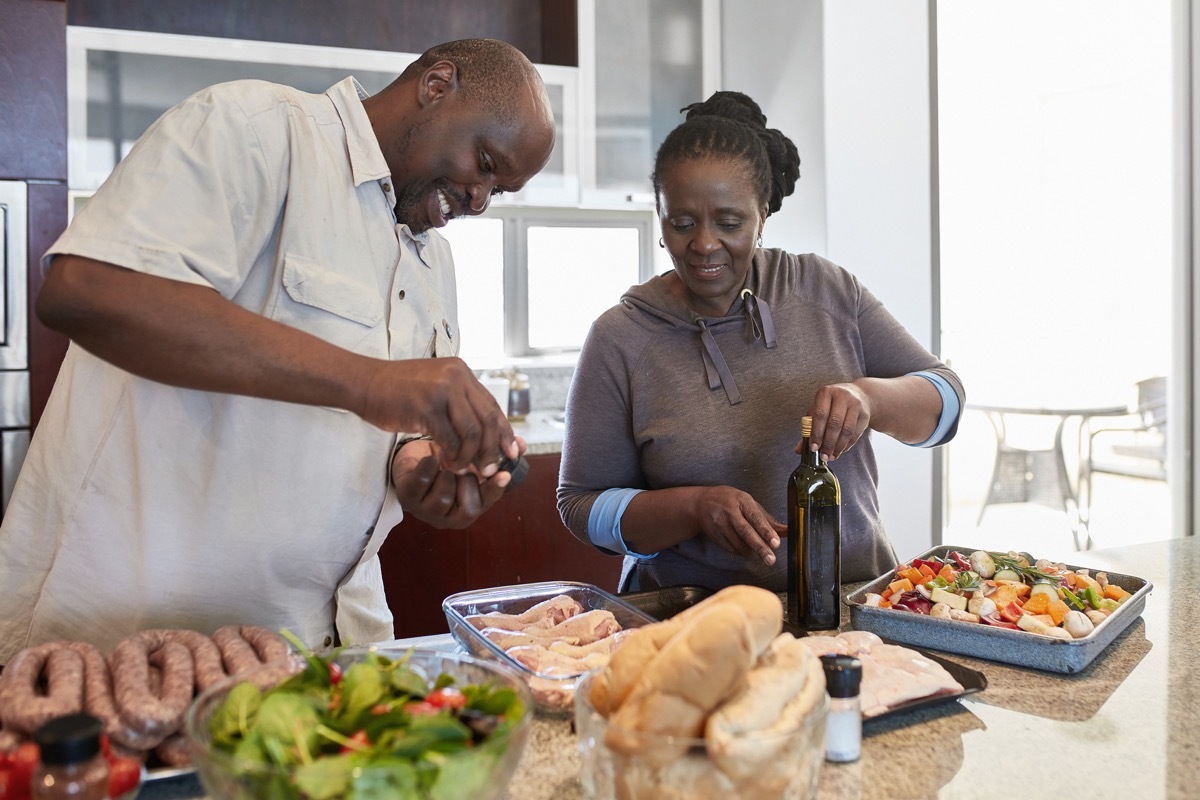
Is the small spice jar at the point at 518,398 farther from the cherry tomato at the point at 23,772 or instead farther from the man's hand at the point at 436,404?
the cherry tomato at the point at 23,772

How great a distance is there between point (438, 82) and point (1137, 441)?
3.38m

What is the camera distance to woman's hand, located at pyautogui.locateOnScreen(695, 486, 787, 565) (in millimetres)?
1499

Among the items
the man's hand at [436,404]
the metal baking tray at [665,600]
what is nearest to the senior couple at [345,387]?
the man's hand at [436,404]

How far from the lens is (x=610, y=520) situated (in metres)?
1.73

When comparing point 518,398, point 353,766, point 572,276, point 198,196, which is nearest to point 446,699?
point 353,766

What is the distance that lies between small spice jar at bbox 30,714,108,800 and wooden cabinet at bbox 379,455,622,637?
2189 mm

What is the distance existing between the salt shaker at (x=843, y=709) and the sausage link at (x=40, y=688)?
0.68 metres

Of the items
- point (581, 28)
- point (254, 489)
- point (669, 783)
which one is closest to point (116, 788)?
point (669, 783)

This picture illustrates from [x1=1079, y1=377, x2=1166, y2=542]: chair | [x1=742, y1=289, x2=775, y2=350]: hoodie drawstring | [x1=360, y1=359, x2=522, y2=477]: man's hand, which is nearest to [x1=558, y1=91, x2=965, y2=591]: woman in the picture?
[x1=742, y1=289, x2=775, y2=350]: hoodie drawstring

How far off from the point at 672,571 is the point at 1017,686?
683 millimetres

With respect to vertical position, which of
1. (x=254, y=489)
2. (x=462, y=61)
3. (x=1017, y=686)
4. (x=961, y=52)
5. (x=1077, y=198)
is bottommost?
(x=1017, y=686)

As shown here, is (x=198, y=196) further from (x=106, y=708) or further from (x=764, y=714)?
(x=764, y=714)

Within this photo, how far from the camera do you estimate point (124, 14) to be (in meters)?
3.18

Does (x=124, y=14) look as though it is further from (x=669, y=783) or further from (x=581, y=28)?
(x=669, y=783)
